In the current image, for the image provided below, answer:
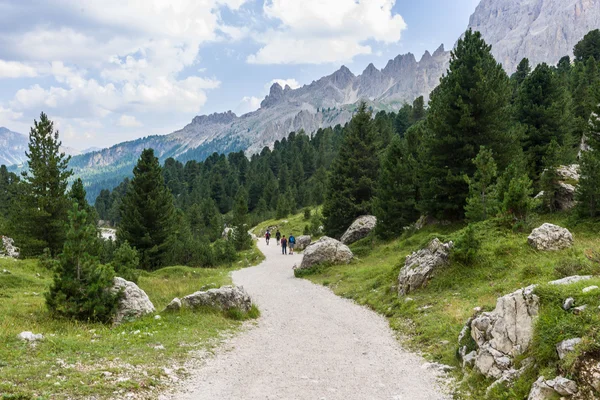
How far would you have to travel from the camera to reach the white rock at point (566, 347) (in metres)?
6.75

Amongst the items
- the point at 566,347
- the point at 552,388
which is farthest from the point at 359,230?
the point at 552,388

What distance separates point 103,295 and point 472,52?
2916cm

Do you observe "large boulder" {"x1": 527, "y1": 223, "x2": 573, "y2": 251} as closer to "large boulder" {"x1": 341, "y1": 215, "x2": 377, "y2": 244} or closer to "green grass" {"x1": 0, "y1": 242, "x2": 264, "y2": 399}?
"green grass" {"x1": 0, "y1": 242, "x2": 264, "y2": 399}

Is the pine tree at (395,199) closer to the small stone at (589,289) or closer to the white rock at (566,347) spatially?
the small stone at (589,289)

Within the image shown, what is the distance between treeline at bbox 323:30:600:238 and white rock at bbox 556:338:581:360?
44.9ft

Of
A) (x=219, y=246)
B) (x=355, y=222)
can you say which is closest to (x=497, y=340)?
(x=355, y=222)

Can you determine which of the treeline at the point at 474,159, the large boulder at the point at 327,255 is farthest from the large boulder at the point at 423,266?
the large boulder at the point at 327,255

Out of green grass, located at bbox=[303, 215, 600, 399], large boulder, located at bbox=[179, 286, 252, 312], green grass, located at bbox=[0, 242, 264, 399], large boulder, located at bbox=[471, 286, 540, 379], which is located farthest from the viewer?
large boulder, located at bbox=[179, 286, 252, 312]

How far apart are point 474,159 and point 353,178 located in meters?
20.1

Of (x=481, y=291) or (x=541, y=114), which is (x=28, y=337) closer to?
(x=481, y=291)

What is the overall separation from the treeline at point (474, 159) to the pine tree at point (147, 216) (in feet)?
57.9

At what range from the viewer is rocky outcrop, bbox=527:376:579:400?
6234 millimetres

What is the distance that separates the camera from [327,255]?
28.9m

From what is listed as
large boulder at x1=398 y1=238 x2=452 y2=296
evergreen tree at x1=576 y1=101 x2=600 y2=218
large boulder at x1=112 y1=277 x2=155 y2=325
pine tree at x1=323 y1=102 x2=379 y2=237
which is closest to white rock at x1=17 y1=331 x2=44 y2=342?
large boulder at x1=112 y1=277 x2=155 y2=325
